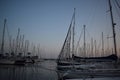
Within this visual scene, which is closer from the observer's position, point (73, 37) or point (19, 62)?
point (73, 37)

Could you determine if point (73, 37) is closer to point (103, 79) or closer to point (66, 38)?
point (66, 38)

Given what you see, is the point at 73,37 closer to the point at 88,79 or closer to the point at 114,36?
the point at 114,36

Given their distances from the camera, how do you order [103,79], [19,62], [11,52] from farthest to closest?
[11,52] → [19,62] → [103,79]

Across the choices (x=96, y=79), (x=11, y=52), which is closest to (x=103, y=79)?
(x=96, y=79)

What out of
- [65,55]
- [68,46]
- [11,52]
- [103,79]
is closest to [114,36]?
[103,79]

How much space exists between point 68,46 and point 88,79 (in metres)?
31.8


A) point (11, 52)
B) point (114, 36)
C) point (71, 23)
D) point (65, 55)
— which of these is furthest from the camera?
point (11, 52)

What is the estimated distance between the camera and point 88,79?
43.1 ft

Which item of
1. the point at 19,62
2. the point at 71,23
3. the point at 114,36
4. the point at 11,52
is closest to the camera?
the point at 114,36

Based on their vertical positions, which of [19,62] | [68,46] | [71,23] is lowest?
[19,62]

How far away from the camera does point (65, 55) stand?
49281 mm

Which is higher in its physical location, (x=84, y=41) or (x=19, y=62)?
(x=84, y=41)

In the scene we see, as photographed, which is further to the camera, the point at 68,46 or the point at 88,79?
the point at 68,46

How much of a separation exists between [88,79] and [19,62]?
44.2m
